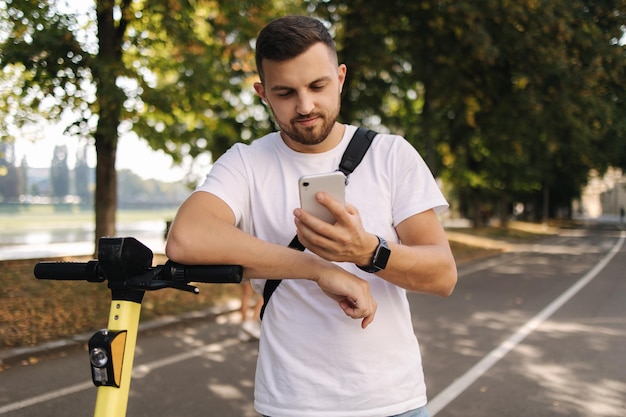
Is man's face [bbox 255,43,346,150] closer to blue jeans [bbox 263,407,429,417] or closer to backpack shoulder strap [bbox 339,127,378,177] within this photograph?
backpack shoulder strap [bbox 339,127,378,177]

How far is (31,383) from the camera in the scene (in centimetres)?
593

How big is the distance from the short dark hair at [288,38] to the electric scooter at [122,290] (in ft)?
1.79

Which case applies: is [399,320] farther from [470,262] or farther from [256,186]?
[470,262]

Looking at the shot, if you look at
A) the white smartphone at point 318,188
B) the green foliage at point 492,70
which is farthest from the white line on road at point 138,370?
the green foliage at point 492,70

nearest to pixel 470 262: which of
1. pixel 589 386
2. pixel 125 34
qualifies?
pixel 125 34

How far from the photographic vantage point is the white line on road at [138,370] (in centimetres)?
529

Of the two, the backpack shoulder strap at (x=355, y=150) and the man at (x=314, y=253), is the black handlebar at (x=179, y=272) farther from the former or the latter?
the backpack shoulder strap at (x=355, y=150)

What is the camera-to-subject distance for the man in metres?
1.55

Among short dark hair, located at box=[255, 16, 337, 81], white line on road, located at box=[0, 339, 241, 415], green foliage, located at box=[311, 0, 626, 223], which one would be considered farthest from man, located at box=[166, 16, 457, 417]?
green foliage, located at box=[311, 0, 626, 223]

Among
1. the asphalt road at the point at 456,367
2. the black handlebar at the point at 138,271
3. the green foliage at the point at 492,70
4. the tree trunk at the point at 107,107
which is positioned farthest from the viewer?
the green foliage at the point at 492,70

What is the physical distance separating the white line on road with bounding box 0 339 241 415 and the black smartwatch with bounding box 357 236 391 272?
185 inches

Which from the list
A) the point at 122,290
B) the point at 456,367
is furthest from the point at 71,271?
the point at 456,367

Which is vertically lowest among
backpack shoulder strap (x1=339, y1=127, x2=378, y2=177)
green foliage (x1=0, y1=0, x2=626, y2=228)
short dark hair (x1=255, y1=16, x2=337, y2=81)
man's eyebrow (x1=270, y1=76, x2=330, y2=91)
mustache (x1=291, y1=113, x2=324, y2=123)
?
backpack shoulder strap (x1=339, y1=127, x2=378, y2=177)

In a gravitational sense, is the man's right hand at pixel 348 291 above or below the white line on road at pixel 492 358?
above
